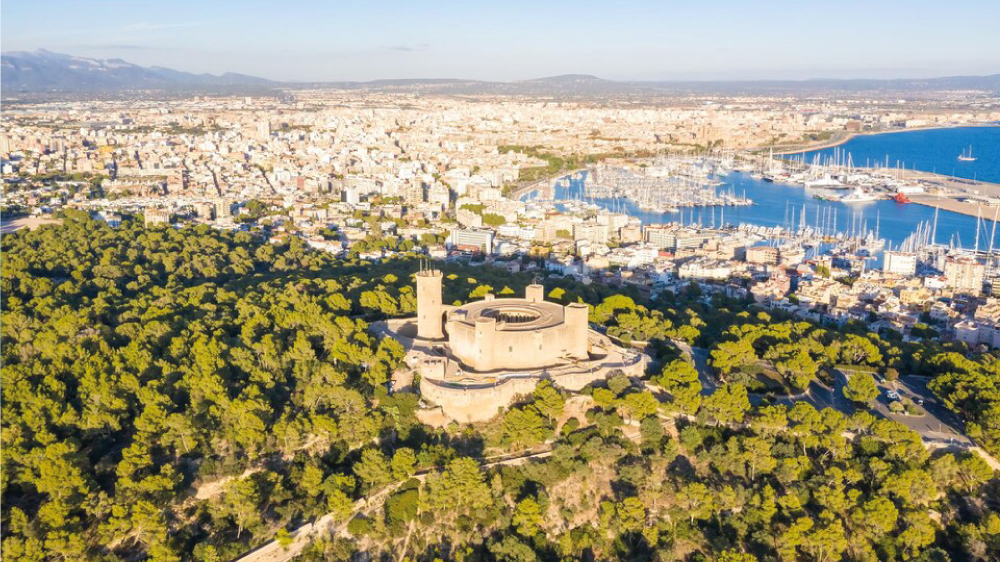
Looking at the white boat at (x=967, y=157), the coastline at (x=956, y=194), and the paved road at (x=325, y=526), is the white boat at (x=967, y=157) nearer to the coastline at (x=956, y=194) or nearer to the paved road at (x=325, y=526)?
the coastline at (x=956, y=194)

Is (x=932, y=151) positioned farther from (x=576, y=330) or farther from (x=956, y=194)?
(x=576, y=330)

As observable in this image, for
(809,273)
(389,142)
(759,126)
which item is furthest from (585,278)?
(759,126)

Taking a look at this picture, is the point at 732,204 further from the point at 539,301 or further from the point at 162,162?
the point at 162,162

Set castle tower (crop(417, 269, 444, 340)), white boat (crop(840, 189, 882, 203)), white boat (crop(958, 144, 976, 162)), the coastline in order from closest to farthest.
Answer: castle tower (crop(417, 269, 444, 340)), the coastline, white boat (crop(840, 189, 882, 203)), white boat (crop(958, 144, 976, 162))

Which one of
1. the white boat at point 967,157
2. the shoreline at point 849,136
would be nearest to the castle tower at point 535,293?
the shoreline at point 849,136

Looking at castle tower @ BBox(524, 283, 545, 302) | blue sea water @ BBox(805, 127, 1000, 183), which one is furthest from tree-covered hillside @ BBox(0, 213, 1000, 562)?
blue sea water @ BBox(805, 127, 1000, 183)

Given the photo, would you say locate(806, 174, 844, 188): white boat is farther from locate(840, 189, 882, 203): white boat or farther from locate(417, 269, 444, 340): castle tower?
locate(417, 269, 444, 340): castle tower
